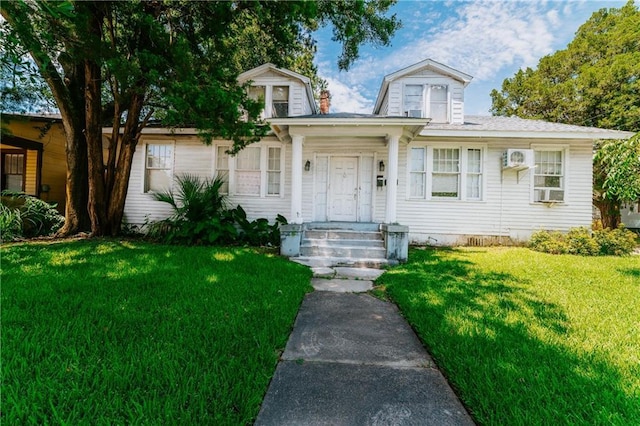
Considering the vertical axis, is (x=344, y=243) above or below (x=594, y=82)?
below

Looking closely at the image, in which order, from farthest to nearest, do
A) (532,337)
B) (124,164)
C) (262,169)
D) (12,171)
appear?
(12,171) → (262,169) → (124,164) → (532,337)

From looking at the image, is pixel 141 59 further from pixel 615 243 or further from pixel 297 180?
pixel 615 243

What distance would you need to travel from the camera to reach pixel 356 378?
1.95m

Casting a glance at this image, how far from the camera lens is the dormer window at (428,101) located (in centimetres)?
886

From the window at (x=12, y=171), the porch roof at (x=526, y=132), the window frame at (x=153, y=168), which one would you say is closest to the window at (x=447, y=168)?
the porch roof at (x=526, y=132)

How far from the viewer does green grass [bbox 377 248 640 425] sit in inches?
64.2

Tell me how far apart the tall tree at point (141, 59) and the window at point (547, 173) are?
6049 mm

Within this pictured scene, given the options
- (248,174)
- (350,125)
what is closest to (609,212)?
(350,125)

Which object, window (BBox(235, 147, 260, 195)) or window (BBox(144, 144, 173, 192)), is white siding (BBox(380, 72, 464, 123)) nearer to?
window (BBox(235, 147, 260, 195))

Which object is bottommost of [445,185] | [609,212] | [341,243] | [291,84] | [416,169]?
[341,243]

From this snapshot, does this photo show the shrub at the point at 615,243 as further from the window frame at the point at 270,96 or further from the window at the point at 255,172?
the window frame at the point at 270,96

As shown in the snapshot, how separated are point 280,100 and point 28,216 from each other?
26.3 ft

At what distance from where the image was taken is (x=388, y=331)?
9.11ft

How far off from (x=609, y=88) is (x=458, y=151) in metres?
15.1
